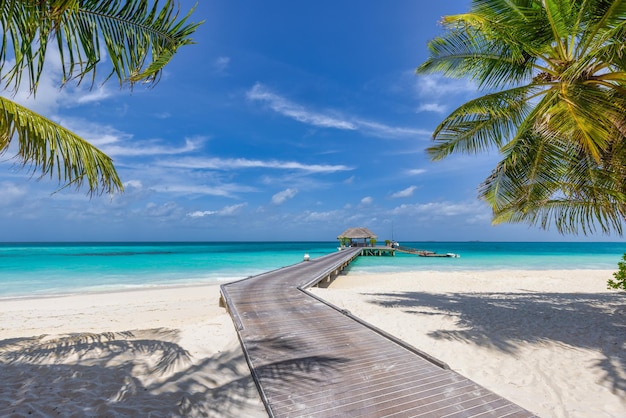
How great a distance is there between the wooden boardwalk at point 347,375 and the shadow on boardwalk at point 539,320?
1892 mm

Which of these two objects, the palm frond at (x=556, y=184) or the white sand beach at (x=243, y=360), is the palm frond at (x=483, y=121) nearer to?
the palm frond at (x=556, y=184)

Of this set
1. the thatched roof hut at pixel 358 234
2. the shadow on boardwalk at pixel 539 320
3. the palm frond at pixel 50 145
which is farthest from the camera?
the thatched roof hut at pixel 358 234

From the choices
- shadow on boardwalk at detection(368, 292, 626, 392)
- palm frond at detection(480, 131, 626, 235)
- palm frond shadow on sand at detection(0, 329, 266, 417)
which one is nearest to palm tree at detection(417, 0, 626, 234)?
palm frond at detection(480, 131, 626, 235)

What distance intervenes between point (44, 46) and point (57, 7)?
894mm

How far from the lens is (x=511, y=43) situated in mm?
4980

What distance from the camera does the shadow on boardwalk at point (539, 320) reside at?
531 centimetres

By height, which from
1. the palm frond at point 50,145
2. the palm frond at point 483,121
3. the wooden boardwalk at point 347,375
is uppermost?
the palm frond at point 483,121

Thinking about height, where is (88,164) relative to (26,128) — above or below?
below

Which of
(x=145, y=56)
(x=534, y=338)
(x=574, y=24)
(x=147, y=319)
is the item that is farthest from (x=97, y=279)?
(x=574, y=24)

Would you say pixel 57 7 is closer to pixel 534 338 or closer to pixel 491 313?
pixel 534 338

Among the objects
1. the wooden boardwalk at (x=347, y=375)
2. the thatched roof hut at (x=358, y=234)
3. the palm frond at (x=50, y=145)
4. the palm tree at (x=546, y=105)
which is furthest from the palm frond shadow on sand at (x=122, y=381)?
the thatched roof hut at (x=358, y=234)

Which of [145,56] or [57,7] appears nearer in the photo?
[57,7]

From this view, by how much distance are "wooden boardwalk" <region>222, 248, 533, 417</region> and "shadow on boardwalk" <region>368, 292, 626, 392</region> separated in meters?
1.89

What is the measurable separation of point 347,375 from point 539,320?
5.70 m
